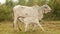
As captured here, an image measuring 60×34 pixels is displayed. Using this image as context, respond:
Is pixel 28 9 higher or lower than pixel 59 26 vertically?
higher

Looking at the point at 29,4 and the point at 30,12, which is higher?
the point at 30,12

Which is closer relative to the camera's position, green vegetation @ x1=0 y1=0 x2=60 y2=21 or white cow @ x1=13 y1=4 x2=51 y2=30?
white cow @ x1=13 y1=4 x2=51 y2=30

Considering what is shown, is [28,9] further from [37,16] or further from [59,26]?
[59,26]

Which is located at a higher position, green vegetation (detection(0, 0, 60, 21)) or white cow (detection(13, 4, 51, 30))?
white cow (detection(13, 4, 51, 30))

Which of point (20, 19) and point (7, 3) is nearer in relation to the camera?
point (20, 19)

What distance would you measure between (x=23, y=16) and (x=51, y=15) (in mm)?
2985

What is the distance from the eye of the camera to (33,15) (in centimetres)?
714

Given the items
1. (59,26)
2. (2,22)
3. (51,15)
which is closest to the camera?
(59,26)

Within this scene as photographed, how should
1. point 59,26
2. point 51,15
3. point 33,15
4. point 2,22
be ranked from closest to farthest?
point 33,15
point 59,26
point 2,22
point 51,15

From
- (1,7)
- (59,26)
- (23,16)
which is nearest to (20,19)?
(23,16)

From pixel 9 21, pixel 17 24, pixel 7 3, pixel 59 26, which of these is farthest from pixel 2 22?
pixel 59 26

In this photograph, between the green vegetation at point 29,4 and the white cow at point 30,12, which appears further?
the green vegetation at point 29,4

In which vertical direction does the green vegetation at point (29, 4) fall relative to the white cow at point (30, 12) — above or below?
below

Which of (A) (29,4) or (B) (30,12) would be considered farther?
(A) (29,4)
